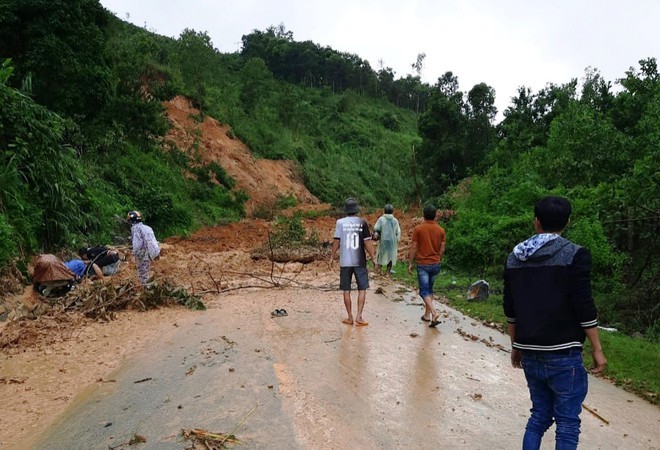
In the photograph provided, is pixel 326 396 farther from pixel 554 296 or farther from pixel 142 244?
pixel 142 244

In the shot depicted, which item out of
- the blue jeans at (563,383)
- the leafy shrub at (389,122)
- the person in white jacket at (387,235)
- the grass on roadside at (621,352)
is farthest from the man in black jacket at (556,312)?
the leafy shrub at (389,122)

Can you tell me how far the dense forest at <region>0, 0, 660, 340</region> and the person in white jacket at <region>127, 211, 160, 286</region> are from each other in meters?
2.31

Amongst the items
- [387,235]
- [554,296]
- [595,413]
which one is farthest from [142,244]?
[554,296]

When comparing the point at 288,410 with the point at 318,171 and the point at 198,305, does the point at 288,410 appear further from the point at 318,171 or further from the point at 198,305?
the point at 318,171

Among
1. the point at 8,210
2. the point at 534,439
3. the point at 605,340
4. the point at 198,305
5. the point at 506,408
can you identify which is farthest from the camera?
the point at 8,210

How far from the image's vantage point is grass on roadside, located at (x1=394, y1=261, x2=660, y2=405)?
240 inches

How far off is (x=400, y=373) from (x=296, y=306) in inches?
148

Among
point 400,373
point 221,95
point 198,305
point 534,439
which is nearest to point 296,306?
point 198,305

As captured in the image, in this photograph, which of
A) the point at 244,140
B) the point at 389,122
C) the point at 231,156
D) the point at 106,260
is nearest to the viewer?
the point at 106,260

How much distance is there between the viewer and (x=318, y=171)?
41.1 metres

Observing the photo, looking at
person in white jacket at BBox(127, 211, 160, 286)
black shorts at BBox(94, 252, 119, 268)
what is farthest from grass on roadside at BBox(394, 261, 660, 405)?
black shorts at BBox(94, 252, 119, 268)

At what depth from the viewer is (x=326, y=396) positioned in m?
5.09

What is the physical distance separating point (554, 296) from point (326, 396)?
2.70m

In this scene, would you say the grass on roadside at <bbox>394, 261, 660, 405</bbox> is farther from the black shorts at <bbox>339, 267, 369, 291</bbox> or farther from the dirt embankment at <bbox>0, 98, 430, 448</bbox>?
the dirt embankment at <bbox>0, 98, 430, 448</bbox>
